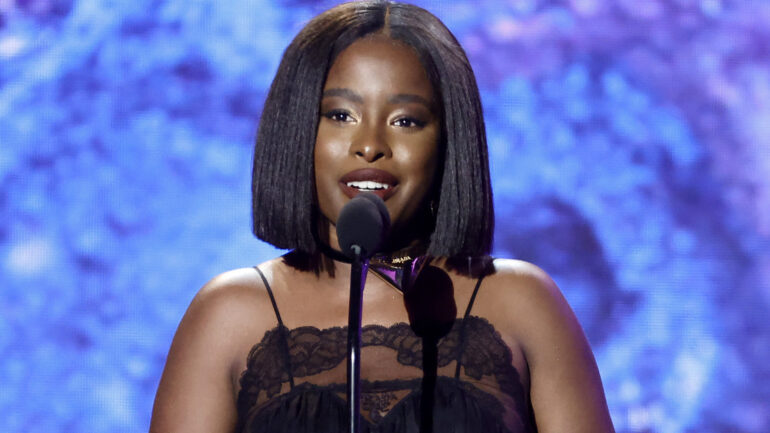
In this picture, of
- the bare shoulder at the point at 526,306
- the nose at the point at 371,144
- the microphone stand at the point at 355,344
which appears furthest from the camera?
the bare shoulder at the point at 526,306

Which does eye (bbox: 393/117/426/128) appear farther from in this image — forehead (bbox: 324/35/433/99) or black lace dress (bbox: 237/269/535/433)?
black lace dress (bbox: 237/269/535/433)

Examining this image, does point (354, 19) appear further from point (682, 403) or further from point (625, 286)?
point (682, 403)

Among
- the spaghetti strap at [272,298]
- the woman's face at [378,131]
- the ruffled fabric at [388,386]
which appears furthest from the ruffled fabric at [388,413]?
the woman's face at [378,131]

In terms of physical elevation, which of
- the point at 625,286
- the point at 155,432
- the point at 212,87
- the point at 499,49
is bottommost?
the point at 155,432

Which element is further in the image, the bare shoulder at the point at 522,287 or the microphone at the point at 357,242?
the bare shoulder at the point at 522,287

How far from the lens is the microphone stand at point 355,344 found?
1.11 m

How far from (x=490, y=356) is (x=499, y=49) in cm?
75

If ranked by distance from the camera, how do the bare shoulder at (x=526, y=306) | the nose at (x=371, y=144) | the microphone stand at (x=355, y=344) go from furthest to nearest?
the bare shoulder at (x=526, y=306)
the nose at (x=371, y=144)
the microphone stand at (x=355, y=344)

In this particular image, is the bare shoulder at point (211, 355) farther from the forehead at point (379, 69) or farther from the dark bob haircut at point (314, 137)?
the forehead at point (379, 69)

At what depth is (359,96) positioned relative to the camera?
1453 millimetres

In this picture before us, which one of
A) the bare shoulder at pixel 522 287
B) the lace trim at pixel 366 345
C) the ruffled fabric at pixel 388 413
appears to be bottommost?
the ruffled fabric at pixel 388 413

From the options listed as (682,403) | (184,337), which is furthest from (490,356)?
(682,403)

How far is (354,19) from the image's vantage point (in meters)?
1.53

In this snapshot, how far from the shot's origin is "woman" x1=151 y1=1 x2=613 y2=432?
4.78ft
